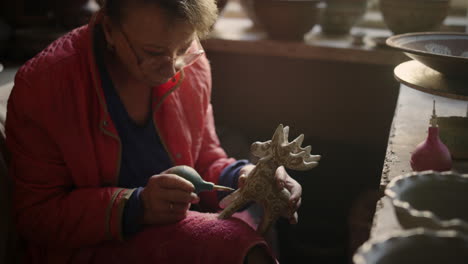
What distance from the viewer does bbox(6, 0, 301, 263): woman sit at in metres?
1.21

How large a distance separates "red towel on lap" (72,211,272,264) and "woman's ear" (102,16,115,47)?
524 mm

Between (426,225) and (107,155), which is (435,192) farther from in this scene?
(107,155)

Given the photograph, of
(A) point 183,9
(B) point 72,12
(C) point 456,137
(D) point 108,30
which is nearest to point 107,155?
(D) point 108,30

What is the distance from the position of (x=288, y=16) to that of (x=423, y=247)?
5.69 ft

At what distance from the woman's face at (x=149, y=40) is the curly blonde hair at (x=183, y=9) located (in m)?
0.01

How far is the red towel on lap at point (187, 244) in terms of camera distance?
3.90 feet

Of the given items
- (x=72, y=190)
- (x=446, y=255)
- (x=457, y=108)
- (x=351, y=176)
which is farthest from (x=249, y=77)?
(x=446, y=255)

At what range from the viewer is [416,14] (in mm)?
2043

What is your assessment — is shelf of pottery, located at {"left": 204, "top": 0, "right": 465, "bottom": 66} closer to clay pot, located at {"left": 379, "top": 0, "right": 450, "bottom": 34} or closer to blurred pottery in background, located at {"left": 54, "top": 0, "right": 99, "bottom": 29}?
clay pot, located at {"left": 379, "top": 0, "right": 450, "bottom": 34}

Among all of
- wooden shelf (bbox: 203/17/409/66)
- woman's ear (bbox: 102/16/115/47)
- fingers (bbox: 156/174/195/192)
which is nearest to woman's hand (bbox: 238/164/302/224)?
fingers (bbox: 156/174/195/192)

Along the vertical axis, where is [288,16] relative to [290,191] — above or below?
above

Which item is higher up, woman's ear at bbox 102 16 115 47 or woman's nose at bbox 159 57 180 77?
woman's ear at bbox 102 16 115 47

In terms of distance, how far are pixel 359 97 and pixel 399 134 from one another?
115 cm

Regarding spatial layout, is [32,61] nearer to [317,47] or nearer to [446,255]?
[446,255]
